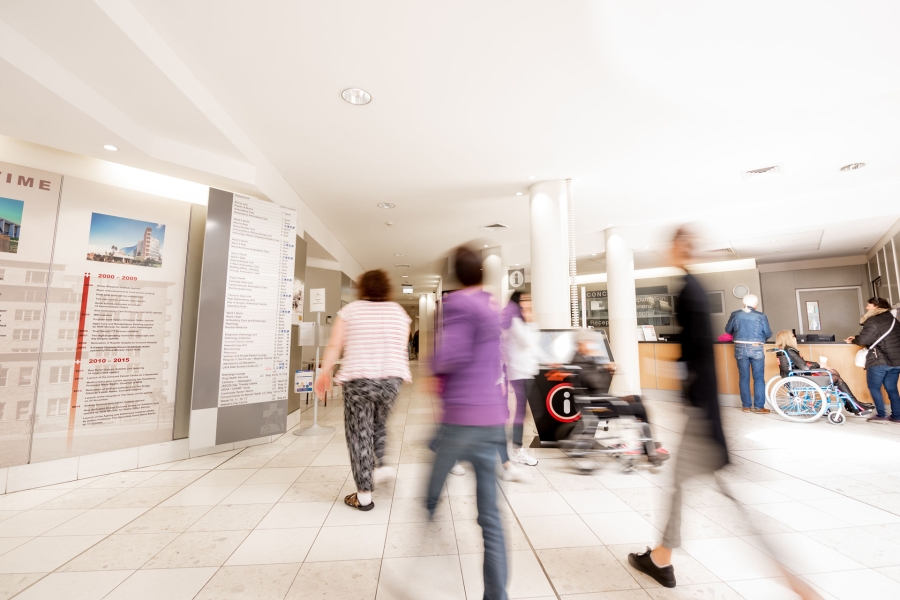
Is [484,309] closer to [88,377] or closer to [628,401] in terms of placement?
[628,401]

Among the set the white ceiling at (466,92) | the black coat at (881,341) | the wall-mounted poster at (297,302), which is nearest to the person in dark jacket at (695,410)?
the white ceiling at (466,92)

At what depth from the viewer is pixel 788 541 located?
Answer: 2309 mm

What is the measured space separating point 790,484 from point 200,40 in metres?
5.92

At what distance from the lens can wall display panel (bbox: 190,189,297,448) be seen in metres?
4.08

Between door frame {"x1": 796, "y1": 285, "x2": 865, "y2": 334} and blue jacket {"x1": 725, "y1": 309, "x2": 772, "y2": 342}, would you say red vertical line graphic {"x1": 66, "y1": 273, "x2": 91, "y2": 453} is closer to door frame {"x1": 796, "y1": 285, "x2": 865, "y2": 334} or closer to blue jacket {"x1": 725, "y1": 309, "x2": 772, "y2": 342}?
blue jacket {"x1": 725, "y1": 309, "x2": 772, "y2": 342}

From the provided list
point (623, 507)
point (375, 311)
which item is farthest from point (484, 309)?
point (623, 507)

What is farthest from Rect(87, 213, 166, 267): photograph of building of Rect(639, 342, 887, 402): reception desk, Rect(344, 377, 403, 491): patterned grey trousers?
Rect(639, 342, 887, 402): reception desk

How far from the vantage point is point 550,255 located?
17.7ft

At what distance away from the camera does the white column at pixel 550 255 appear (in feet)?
17.4

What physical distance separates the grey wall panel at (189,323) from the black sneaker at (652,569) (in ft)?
14.4

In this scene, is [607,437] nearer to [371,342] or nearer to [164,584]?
[371,342]

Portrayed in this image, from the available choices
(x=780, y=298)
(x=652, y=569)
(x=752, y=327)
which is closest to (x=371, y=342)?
(x=652, y=569)

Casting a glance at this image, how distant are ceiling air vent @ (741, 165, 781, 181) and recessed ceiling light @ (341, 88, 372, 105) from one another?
515 cm

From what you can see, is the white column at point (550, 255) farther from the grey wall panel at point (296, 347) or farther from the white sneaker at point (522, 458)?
the grey wall panel at point (296, 347)
